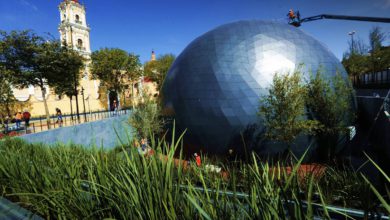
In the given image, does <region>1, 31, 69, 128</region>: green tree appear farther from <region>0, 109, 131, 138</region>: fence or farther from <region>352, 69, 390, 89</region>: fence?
<region>352, 69, 390, 89</region>: fence

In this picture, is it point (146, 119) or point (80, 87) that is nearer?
point (146, 119)

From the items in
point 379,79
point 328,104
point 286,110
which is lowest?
point 286,110

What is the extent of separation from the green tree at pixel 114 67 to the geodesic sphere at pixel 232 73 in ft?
95.0

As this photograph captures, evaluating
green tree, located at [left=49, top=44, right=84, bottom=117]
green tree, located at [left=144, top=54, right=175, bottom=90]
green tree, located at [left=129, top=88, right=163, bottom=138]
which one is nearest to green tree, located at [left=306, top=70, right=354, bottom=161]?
green tree, located at [left=129, top=88, right=163, bottom=138]

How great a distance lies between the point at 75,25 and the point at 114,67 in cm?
2346

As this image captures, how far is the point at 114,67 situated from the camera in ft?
134

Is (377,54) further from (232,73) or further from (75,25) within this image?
(75,25)

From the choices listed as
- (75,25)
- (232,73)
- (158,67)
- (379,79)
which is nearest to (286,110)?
(232,73)

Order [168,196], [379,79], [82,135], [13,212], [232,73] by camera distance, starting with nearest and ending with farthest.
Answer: [168,196]
[13,212]
[232,73]
[82,135]
[379,79]

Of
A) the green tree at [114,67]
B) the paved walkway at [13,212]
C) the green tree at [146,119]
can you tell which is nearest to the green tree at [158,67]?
the green tree at [114,67]

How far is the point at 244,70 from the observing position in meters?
13.2

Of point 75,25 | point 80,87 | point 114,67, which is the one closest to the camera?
point 114,67

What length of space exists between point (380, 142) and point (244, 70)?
7735 millimetres

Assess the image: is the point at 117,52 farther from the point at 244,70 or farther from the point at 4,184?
the point at 4,184
